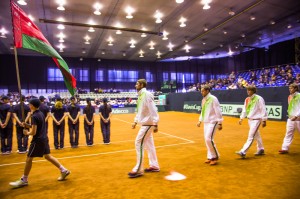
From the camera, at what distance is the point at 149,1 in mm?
15156

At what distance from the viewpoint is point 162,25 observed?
20203 millimetres

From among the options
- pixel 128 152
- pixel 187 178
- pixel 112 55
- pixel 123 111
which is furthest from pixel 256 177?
pixel 112 55

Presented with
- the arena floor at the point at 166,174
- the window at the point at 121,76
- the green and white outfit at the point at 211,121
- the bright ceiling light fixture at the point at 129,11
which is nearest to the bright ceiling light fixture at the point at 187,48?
the window at the point at 121,76

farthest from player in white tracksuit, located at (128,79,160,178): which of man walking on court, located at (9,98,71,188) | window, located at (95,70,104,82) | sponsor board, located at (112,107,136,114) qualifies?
window, located at (95,70,104,82)

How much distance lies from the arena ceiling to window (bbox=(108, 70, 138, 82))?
5.16m

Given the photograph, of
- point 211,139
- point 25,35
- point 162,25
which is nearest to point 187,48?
point 162,25

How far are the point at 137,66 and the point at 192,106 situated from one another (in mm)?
16644

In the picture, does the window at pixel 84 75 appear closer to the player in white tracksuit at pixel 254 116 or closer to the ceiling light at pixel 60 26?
the ceiling light at pixel 60 26

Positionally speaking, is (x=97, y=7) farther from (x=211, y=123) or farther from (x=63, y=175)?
(x=63, y=175)

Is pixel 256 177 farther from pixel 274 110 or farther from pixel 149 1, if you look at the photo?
pixel 149 1

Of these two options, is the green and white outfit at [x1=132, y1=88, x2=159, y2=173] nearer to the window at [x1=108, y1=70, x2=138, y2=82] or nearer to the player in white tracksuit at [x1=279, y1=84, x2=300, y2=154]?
the player in white tracksuit at [x1=279, y1=84, x2=300, y2=154]

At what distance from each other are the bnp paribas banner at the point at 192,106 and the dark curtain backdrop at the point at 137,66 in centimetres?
1289

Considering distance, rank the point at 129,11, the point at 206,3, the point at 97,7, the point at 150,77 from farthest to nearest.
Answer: the point at 150,77 < the point at 129,11 < the point at 97,7 < the point at 206,3

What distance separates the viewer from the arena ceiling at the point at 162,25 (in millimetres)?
15852
